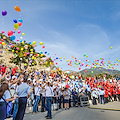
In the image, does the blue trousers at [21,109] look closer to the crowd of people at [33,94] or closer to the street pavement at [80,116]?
the crowd of people at [33,94]

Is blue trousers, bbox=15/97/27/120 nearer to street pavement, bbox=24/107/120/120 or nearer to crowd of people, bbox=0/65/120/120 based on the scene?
crowd of people, bbox=0/65/120/120

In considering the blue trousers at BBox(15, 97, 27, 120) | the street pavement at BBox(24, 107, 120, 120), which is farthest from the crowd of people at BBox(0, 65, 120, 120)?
the street pavement at BBox(24, 107, 120, 120)

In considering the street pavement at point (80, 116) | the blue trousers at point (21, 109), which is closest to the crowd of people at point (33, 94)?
the blue trousers at point (21, 109)

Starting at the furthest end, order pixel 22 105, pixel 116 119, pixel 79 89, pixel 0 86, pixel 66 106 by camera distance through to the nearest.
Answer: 1. pixel 79 89
2. pixel 66 106
3. pixel 116 119
4. pixel 22 105
5. pixel 0 86

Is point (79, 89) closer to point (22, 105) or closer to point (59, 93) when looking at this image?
point (59, 93)

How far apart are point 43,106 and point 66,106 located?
240 cm

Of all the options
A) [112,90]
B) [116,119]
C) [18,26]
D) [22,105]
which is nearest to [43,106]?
[22,105]

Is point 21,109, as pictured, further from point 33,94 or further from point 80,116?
point 33,94

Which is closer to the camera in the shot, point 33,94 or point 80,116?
point 80,116

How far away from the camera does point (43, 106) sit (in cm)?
839

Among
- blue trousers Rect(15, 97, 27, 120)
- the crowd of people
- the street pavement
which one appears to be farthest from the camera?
the street pavement

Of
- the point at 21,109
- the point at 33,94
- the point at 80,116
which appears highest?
the point at 33,94

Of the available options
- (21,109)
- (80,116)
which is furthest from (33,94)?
(21,109)

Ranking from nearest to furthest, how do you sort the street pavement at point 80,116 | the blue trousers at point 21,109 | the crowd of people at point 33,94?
the crowd of people at point 33,94, the blue trousers at point 21,109, the street pavement at point 80,116
